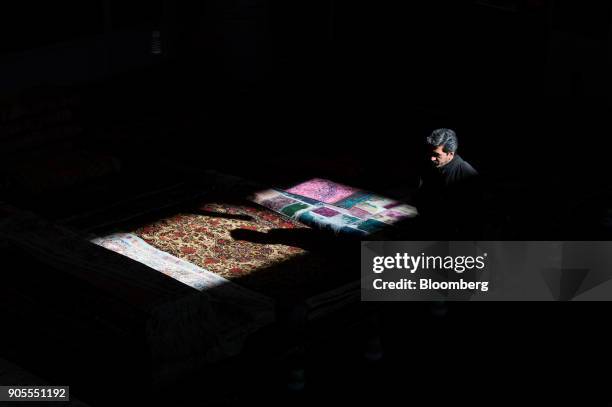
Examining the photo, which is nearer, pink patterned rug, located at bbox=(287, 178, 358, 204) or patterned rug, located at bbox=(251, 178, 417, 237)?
patterned rug, located at bbox=(251, 178, 417, 237)

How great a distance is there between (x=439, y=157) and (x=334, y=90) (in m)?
5.52

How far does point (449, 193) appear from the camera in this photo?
725 cm

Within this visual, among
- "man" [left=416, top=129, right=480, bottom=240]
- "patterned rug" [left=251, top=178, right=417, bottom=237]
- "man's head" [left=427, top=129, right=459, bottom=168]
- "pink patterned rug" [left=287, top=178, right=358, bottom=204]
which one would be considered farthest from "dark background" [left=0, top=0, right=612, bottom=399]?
"man's head" [left=427, top=129, right=459, bottom=168]

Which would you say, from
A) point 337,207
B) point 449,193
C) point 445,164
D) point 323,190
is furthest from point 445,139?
point 323,190

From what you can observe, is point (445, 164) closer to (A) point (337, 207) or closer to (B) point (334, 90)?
(A) point (337, 207)

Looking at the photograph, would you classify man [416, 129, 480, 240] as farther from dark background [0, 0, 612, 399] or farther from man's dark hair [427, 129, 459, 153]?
dark background [0, 0, 612, 399]

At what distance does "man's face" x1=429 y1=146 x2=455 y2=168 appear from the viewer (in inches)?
283

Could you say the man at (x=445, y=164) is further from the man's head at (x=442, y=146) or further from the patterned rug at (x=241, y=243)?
the patterned rug at (x=241, y=243)

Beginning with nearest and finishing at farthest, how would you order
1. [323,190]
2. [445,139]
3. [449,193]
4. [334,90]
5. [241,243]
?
[445,139] → [449,193] → [241,243] → [323,190] → [334,90]

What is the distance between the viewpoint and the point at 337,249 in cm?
829

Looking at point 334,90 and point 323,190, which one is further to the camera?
point 334,90

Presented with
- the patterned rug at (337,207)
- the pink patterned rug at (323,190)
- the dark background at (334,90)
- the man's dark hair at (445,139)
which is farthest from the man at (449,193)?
the pink patterned rug at (323,190)

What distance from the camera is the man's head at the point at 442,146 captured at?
7137 millimetres

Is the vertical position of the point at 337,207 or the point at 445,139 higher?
the point at 445,139
